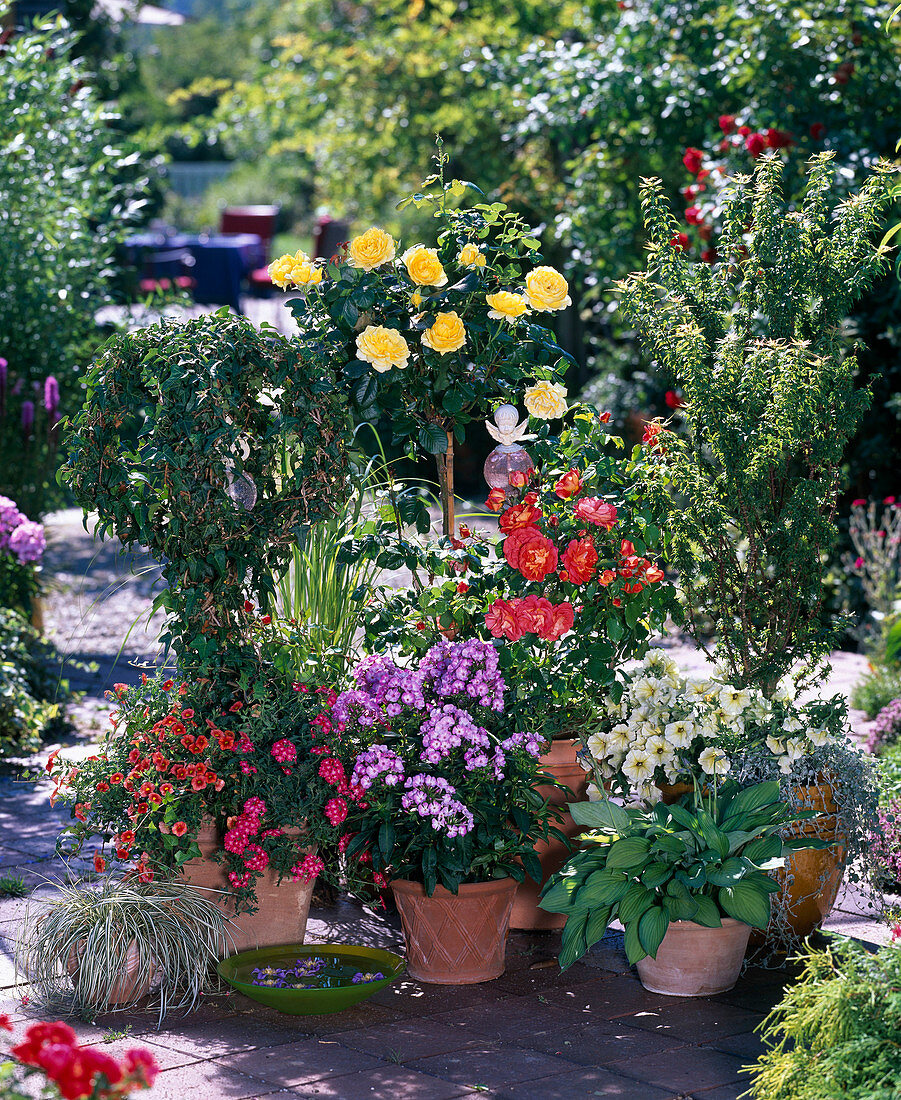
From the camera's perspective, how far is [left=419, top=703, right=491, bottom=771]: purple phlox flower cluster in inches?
128

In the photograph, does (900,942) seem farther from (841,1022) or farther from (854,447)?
(854,447)

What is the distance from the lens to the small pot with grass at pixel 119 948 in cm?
315

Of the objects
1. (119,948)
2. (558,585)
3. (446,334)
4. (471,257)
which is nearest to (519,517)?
(558,585)

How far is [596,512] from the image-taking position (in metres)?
3.40

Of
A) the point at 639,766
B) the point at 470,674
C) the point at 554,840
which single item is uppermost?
the point at 470,674

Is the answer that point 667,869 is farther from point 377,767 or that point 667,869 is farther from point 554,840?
point 377,767

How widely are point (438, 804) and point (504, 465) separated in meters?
0.94

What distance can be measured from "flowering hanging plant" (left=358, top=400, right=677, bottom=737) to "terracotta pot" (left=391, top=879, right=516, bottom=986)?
45cm

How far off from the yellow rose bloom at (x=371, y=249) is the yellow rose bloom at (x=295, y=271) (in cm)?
12

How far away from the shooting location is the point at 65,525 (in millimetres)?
10211

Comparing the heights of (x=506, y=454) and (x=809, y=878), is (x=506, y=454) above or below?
above

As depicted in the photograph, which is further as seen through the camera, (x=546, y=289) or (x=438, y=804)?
(x=546, y=289)

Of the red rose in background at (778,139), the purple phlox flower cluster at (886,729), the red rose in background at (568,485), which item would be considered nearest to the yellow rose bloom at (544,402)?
the red rose in background at (568,485)

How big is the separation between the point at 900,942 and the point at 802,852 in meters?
0.87
